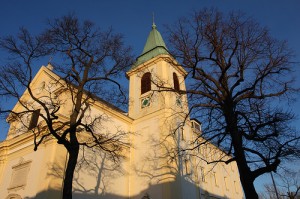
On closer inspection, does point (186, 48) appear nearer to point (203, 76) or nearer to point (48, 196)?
point (203, 76)

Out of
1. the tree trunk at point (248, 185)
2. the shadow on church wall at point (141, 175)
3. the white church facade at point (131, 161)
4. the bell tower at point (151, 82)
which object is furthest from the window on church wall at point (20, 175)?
the tree trunk at point (248, 185)

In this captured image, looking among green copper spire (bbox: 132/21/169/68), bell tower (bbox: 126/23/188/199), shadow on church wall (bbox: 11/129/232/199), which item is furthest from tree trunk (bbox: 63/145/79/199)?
green copper spire (bbox: 132/21/169/68)

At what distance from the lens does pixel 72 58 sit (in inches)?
514

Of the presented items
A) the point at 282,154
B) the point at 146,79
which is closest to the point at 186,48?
the point at 282,154

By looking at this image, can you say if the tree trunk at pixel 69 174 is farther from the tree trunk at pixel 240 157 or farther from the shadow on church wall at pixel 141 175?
the tree trunk at pixel 240 157

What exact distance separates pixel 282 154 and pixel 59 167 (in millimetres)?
12872

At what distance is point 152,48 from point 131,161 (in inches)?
545

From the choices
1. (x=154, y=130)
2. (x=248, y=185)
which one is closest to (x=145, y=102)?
(x=154, y=130)

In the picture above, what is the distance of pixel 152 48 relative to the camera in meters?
29.4

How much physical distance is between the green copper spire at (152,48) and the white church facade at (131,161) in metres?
1.11

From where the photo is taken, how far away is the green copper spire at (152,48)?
28216 mm

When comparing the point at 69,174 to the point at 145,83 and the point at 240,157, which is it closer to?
the point at 240,157

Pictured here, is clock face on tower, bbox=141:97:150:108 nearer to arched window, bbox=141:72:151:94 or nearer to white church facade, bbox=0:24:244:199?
white church facade, bbox=0:24:244:199

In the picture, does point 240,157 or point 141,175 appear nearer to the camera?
point 240,157
